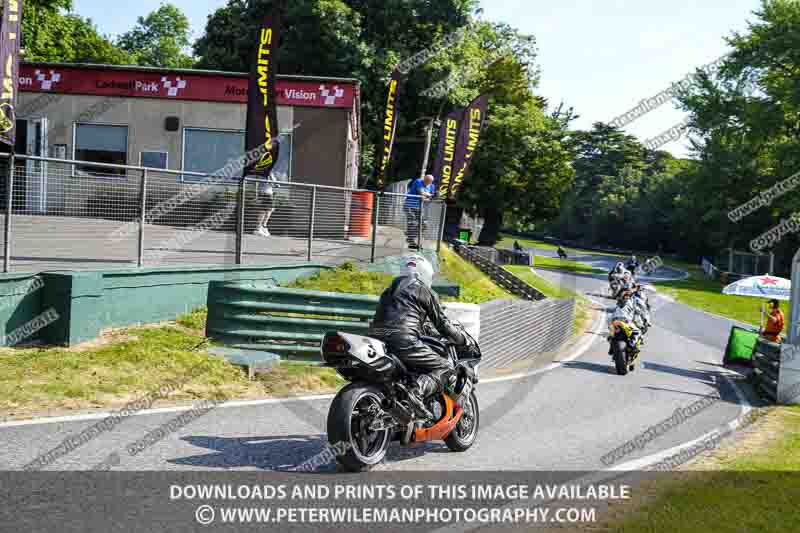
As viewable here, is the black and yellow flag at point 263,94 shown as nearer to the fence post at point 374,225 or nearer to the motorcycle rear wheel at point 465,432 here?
the fence post at point 374,225

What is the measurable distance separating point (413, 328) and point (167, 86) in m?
18.7

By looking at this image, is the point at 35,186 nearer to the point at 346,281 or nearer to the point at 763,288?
the point at 346,281

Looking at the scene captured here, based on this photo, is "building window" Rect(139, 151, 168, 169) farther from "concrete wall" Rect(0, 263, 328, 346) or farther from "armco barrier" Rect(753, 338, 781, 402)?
"armco barrier" Rect(753, 338, 781, 402)

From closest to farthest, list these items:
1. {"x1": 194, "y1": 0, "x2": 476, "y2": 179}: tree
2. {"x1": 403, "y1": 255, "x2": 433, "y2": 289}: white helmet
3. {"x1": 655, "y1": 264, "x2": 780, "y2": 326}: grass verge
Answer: {"x1": 403, "y1": 255, "x2": 433, "y2": 289}: white helmet, {"x1": 194, "y1": 0, "x2": 476, "y2": 179}: tree, {"x1": 655, "y1": 264, "x2": 780, "y2": 326}: grass verge

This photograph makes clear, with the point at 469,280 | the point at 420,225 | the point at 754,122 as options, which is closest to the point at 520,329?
the point at 420,225

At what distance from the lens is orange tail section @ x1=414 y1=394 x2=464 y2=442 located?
7.17 m

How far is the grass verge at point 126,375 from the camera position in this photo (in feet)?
26.9

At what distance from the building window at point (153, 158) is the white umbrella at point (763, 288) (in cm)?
1513

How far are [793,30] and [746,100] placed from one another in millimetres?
5780

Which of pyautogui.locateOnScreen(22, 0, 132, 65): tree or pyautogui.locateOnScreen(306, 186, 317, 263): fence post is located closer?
pyautogui.locateOnScreen(306, 186, 317, 263): fence post

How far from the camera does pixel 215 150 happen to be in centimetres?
2358

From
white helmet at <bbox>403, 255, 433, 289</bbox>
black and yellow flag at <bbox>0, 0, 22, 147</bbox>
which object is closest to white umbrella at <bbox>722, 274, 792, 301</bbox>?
white helmet at <bbox>403, 255, 433, 289</bbox>

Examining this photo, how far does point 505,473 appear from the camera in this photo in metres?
6.95

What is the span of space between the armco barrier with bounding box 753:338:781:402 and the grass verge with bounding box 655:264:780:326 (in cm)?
2176
